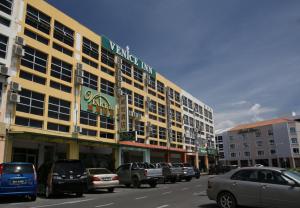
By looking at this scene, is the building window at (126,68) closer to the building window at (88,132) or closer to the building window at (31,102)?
the building window at (88,132)

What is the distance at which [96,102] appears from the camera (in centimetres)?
3306

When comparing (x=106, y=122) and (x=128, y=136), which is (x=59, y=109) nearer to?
(x=106, y=122)

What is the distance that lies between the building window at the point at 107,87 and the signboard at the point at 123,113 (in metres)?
1.42

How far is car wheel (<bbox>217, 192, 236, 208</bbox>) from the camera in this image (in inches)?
376

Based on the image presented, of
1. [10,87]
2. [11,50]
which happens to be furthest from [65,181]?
[11,50]

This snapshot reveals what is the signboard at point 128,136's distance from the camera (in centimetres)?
3395

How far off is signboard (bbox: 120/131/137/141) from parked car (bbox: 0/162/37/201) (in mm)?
19970

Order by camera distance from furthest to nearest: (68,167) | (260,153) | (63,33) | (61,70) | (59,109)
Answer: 1. (260,153)
2. (63,33)
3. (61,70)
4. (59,109)
5. (68,167)

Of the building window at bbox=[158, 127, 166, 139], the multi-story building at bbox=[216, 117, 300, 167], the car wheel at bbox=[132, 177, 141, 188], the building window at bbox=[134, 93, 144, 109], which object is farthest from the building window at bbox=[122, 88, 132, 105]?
the multi-story building at bbox=[216, 117, 300, 167]

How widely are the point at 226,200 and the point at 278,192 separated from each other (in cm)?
174

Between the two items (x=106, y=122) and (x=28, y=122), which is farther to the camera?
(x=106, y=122)

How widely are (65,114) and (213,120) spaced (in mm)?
52845

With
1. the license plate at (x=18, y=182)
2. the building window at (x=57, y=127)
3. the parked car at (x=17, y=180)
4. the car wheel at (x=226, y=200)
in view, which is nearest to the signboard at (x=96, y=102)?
the building window at (x=57, y=127)

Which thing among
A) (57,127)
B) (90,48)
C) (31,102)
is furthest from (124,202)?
(90,48)
